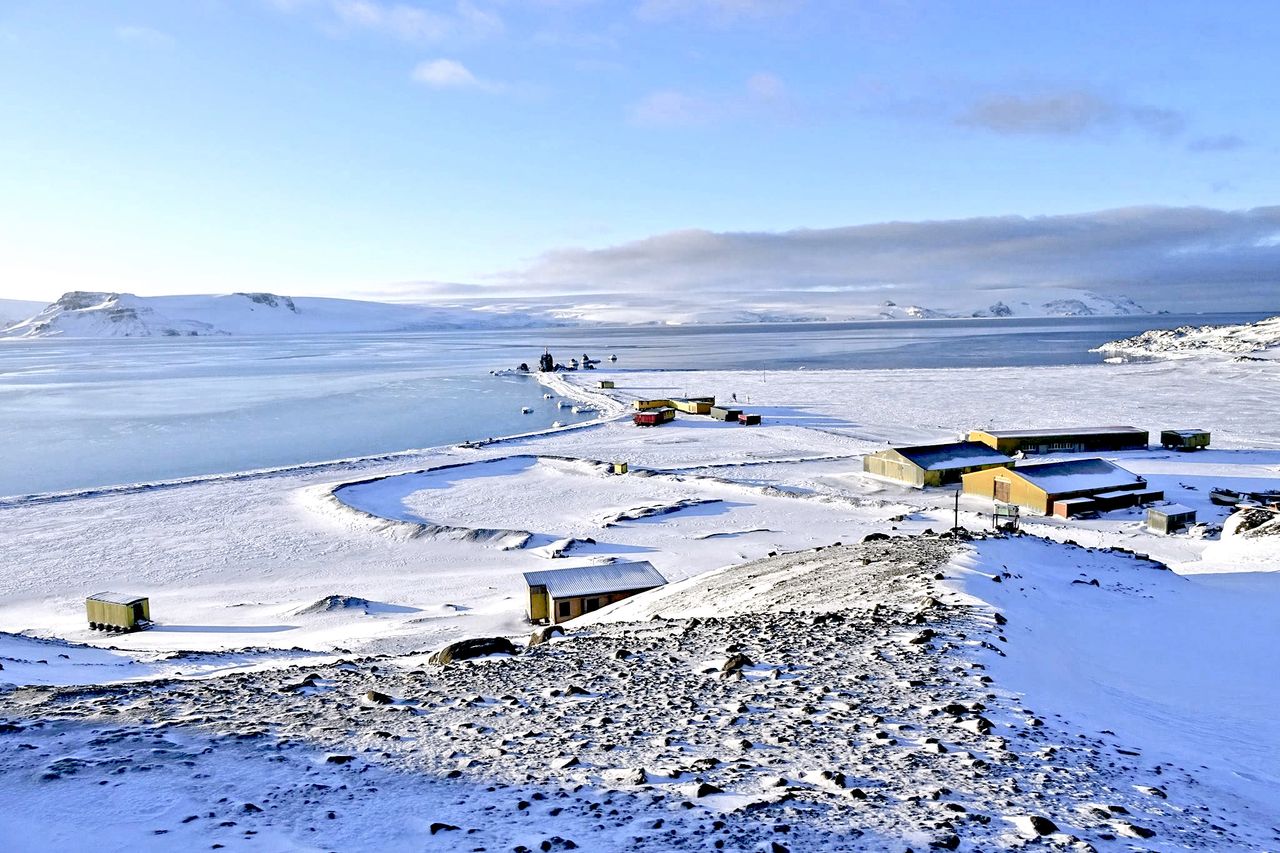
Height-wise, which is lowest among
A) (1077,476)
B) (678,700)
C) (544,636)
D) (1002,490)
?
(1002,490)

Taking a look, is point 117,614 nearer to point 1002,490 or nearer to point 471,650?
point 471,650

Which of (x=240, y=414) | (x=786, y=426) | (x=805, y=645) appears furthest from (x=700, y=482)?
(x=240, y=414)

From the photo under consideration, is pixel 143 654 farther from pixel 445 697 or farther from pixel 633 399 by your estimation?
pixel 633 399

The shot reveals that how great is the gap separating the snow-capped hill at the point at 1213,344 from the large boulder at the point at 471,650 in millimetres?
115818

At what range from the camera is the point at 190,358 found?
146 meters

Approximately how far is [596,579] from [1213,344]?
131277mm

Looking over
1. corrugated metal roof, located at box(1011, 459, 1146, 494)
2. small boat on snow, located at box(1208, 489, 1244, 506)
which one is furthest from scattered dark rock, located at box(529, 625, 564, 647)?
small boat on snow, located at box(1208, 489, 1244, 506)

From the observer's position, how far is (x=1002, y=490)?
103 feet

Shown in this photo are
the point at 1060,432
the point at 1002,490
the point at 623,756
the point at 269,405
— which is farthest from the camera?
the point at 269,405

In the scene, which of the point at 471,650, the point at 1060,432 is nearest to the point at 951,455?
the point at 1060,432

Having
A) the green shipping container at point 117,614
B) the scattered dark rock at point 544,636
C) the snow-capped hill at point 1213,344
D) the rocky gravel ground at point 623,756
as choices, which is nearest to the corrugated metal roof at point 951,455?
the scattered dark rock at point 544,636

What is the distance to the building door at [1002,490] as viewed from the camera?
31328mm

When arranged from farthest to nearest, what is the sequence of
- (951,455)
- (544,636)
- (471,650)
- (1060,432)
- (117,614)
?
(1060,432) < (951,455) < (117,614) < (544,636) < (471,650)

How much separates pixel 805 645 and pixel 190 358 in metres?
160
